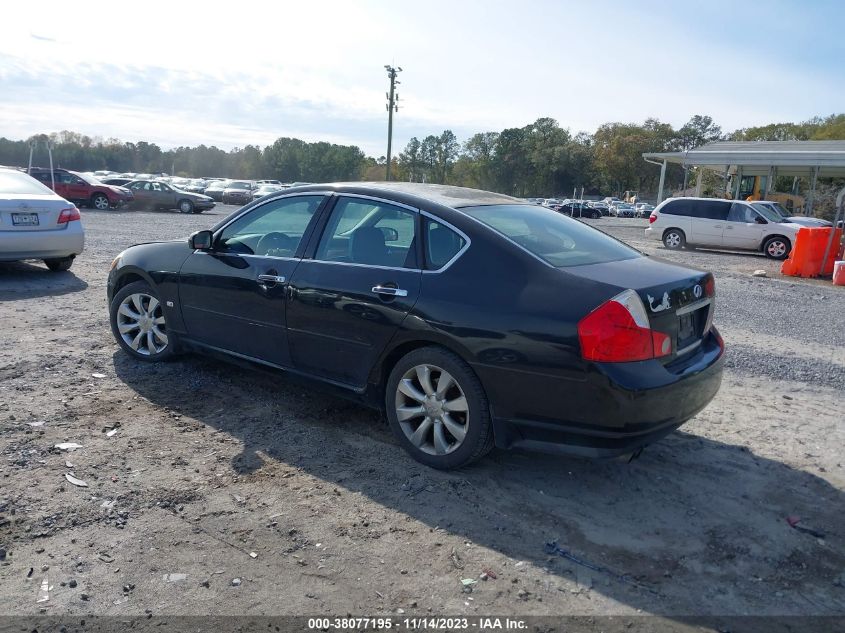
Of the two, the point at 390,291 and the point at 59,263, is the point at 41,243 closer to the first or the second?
the point at 59,263

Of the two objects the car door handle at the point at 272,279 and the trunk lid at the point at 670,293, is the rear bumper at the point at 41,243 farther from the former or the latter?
the trunk lid at the point at 670,293

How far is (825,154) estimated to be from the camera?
31.6 metres

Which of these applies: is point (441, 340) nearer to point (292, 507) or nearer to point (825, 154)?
point (292, 507)

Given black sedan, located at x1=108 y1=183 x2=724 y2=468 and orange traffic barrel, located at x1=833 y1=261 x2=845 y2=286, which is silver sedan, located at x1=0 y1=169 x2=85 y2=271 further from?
orange traffic barrel, located at x1=833 y1=261 x2=845 y2=286

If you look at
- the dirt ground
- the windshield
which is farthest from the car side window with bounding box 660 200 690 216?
the dirt ground

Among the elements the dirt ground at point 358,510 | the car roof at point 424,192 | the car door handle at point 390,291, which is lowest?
the dirt ground at point 358,510

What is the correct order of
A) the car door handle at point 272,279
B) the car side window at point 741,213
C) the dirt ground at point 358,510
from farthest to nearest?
the car side window at point 741,213 → the car door handle at point 272,279 → the dirt ground at point 358,510

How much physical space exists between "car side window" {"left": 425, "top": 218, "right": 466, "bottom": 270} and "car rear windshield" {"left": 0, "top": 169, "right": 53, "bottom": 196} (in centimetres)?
745

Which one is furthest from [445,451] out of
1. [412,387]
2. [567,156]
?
[567,156]

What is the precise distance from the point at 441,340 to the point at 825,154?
34174 millimetres

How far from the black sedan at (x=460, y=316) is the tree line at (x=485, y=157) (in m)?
73.1

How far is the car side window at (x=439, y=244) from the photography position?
393 centimetres

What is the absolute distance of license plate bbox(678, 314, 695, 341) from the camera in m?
3.78

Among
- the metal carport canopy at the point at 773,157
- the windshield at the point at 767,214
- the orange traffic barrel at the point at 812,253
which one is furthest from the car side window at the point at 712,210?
the metal carport canopy at the point at 773,157
